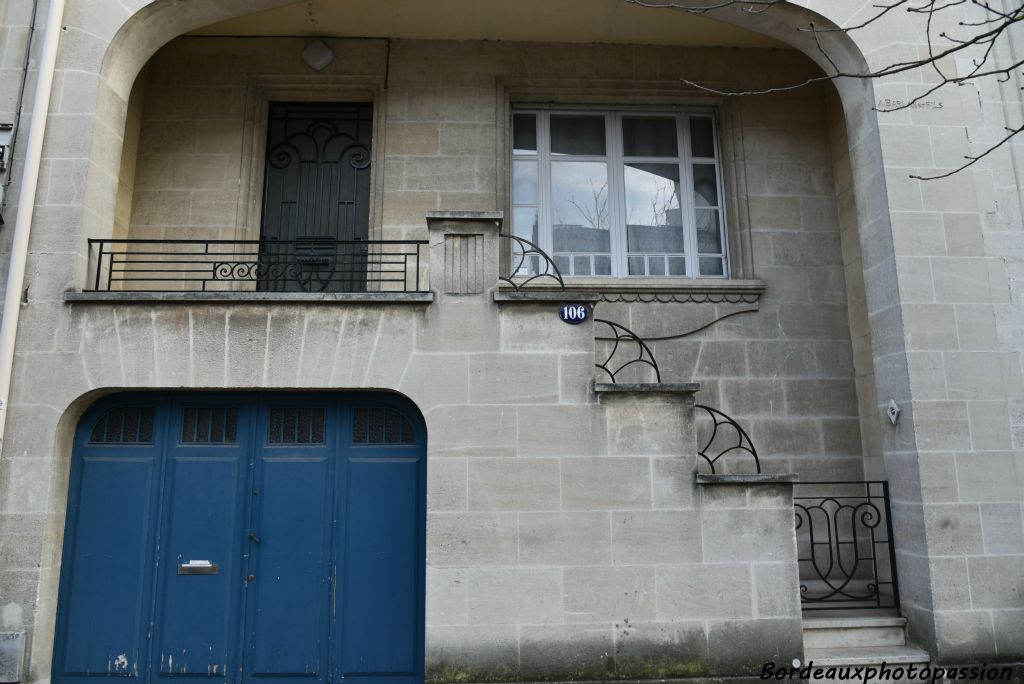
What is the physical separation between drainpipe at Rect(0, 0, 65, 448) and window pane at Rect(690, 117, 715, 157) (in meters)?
6.64

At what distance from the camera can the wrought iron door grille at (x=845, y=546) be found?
6.48 metres

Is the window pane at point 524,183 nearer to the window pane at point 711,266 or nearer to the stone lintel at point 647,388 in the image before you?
the window pane at point 711,266

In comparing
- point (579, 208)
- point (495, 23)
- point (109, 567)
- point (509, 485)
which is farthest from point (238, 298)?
point (495, 23)

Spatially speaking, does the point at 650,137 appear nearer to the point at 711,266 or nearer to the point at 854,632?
the point at 711,266

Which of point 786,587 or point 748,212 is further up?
point 748,212

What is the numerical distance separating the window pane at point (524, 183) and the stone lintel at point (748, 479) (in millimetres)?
4107

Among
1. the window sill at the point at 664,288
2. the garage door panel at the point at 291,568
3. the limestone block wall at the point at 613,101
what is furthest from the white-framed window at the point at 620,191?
the garage door panel at the point at 291,568

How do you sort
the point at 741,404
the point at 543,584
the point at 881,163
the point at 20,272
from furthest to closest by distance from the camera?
the point at 741,404
the point at 881,163
the point at 20,272
the point at 543,584

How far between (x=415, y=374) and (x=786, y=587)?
3.30m

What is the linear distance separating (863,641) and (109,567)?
6161 millimetres

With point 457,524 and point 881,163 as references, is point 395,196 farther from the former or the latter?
point 881,163

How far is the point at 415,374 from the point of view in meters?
5.60

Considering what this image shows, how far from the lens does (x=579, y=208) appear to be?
8.23 meters

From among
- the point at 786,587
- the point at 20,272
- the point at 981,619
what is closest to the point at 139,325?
the point at 20,272
